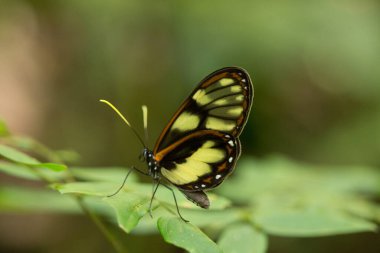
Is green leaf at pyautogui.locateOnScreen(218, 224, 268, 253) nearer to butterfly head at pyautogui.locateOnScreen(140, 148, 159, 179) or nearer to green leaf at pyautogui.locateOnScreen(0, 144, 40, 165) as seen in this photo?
butterfly head at pyautogui.locateOnScreen(140, 148, 159, 179)

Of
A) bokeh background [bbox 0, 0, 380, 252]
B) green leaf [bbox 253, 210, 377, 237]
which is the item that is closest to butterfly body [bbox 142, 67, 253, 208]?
green leaf [bbox 253, 210, 377, 237]

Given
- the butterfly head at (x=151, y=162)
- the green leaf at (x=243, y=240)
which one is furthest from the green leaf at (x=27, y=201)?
the green leaf at (x=243, y=240)

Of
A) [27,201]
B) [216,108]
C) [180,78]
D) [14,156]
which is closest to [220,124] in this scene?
[216,108]

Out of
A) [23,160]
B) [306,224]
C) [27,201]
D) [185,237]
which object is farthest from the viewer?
[27,201]

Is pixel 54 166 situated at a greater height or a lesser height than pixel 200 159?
greater

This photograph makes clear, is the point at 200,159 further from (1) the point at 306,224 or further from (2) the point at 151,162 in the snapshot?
(1) the point at 306,224
